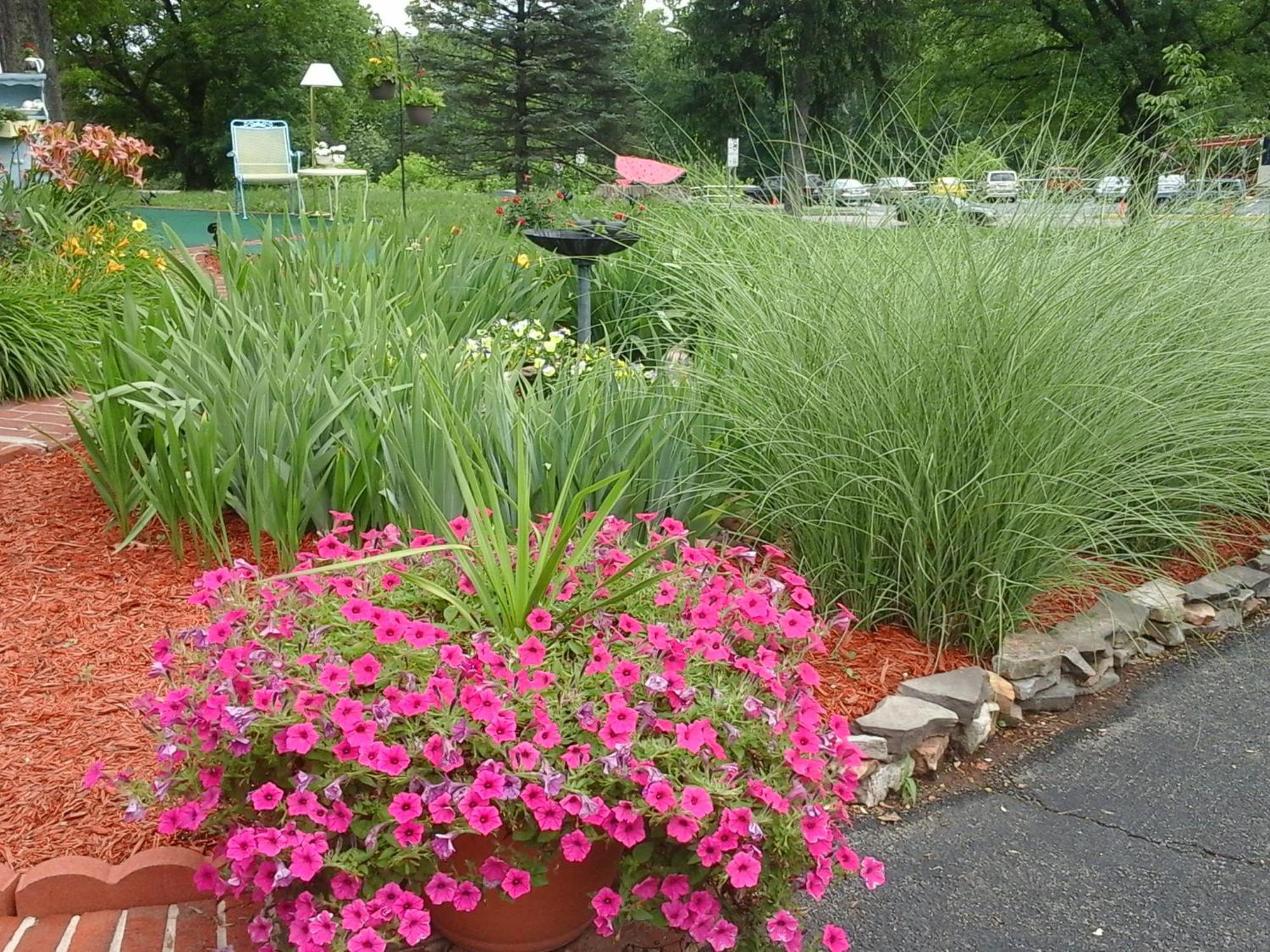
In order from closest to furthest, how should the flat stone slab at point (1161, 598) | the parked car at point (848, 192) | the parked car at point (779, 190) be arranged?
the flat stone slab at point (1161, 598), the parked car at point (848, 192), the parked car at point (779, 190)

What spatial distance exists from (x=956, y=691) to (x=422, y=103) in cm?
1497

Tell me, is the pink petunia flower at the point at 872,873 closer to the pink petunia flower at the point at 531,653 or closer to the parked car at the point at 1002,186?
the pink petunia flower at the point at 531,653

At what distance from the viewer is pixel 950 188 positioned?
329 centimetres

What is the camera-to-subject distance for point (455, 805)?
1.44m

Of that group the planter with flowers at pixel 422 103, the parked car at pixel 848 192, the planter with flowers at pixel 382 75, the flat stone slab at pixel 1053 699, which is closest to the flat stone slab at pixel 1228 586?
the flat stone slab at pixel 1053 699

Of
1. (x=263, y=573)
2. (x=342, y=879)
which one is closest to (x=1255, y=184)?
(x=263, y=573)

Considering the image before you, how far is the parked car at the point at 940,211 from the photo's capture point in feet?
10.2

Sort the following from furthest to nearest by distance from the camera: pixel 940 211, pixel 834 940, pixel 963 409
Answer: pixel 940 211, pixel 963 409, pixel 834 940

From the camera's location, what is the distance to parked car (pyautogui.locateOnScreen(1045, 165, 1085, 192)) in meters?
3.23

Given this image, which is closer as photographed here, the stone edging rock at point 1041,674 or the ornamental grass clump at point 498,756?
the ornamental grass clump at point 498,756

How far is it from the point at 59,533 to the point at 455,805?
201 cm

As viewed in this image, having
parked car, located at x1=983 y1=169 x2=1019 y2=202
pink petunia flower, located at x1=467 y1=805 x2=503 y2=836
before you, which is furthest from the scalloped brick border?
parked car, located at x1=983 y1=169 x2=1019 y2=202

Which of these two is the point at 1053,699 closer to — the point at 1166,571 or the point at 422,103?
the point at 1166,571

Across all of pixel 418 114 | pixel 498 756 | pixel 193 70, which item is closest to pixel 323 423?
pixel 498 756
